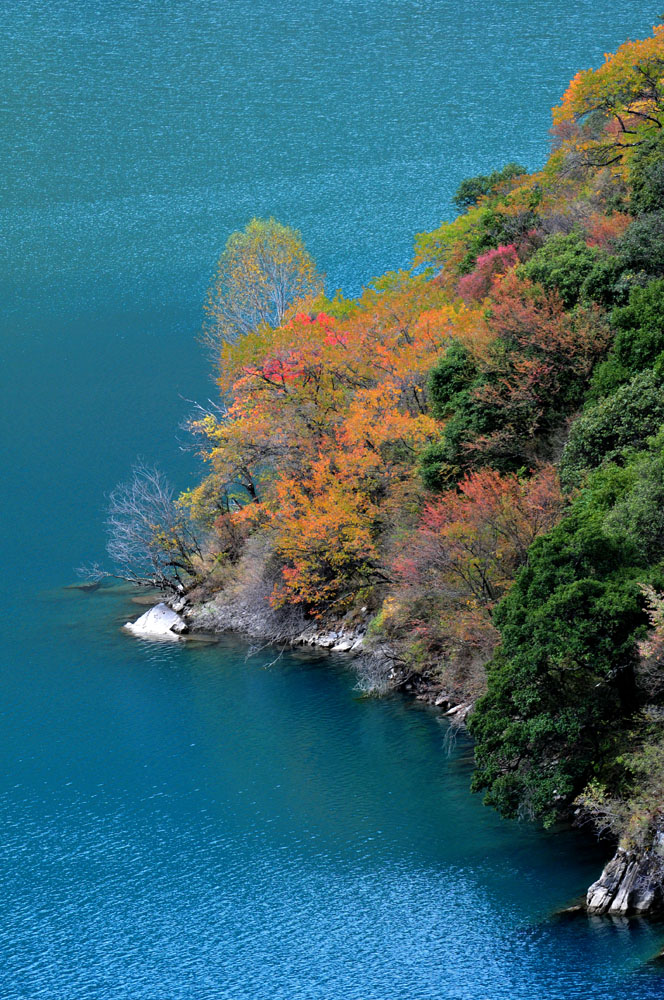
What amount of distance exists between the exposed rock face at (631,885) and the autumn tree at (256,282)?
5192 cm

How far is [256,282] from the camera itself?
75.8m

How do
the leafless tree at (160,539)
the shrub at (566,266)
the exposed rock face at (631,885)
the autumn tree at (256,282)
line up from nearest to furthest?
the exposed rock face at (631,885) → the shrub at (566,266) → the leafless tree at (160,539) → the autumn tree at (256,282)

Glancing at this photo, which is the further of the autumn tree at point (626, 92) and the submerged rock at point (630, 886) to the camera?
the autumn tree at point (626, 92)

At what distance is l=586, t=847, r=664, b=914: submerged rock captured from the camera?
2728 centimetres

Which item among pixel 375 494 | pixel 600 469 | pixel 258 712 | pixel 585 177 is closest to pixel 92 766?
pixel 258 712

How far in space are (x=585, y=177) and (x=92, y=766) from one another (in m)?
38.4

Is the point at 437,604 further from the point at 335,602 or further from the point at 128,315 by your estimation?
the point at 128,315

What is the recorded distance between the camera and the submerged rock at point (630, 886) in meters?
27.3

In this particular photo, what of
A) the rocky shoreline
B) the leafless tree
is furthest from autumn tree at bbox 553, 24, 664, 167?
the leafless tree

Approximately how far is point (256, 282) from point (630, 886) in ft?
180

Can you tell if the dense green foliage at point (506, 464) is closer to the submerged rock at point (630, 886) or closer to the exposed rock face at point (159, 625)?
the submerged rock at point (630, 886)

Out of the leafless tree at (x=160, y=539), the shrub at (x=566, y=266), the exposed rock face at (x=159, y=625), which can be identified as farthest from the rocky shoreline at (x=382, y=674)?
the shrub at (x=566, y=266)

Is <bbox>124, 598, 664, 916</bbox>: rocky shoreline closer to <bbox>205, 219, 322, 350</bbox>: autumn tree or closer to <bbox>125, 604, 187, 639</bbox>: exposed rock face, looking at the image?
<bbox>125, 604, 187, 639</bbox>: exposed rock face

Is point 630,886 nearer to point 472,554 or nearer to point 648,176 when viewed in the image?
point 472,554
